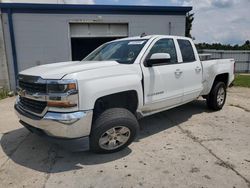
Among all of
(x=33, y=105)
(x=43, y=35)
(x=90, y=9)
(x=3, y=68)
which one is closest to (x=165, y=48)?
(x=33, y=105)

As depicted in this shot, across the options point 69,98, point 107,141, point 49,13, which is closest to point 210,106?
point 107,141

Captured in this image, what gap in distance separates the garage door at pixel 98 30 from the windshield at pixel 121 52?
6506 mm

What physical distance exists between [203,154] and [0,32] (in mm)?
9860

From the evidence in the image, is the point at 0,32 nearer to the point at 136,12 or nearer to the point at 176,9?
the point at 136,12

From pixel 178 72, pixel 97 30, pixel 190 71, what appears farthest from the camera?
pixel 97 30

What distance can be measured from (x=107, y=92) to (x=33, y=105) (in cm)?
119

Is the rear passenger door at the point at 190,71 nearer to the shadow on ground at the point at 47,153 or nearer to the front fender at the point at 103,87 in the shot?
the shadow on ground at the point at 47,153

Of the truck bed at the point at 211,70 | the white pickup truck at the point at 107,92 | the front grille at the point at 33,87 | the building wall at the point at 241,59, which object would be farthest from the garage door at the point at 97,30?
the building wall at the point at 241,59

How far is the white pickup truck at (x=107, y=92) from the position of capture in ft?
10.7

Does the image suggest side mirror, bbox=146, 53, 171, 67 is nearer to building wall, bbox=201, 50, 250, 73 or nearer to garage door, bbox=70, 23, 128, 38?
garage door, bbox=70, 23, 128, 38

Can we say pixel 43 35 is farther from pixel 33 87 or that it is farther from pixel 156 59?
pixel 156 59

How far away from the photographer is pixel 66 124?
322cm

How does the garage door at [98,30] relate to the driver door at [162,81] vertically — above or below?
above

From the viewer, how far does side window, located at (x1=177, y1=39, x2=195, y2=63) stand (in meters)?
5.22
